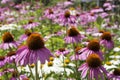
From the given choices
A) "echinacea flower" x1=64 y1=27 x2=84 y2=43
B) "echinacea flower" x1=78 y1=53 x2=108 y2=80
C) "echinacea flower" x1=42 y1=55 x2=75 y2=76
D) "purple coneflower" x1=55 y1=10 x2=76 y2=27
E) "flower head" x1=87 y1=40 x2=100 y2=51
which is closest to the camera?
"echinacea flower" x1=78 y1=53 x2=108 y2=80

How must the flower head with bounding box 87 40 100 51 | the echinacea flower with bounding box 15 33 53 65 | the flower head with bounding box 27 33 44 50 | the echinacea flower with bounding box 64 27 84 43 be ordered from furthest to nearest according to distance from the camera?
the echinacea flower with bounding box 64 27 84 43 → the flower head with bounding box 87 40 100 51 → the flower head with bounding box 27 33 44 50 → the echinacea flower with bounding box 15 33 53 65

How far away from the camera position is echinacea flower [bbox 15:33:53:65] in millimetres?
1838

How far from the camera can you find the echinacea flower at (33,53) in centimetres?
184

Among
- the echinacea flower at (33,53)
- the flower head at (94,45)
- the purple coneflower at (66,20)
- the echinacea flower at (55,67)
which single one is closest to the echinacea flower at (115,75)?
the flower head at (94,45)

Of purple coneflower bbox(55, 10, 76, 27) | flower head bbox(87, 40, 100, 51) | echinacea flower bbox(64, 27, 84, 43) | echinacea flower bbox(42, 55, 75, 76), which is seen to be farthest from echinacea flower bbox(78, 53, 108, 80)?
purple coneflower bbox(55, 10, 76, 27)

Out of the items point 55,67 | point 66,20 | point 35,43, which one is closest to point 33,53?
point 35,43

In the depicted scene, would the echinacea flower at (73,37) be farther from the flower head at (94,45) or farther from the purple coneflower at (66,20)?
the purple coneflower at (66,20)

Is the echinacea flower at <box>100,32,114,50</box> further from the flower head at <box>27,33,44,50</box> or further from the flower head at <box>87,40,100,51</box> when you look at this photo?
the flower head at <box>27,33,44,50</box>

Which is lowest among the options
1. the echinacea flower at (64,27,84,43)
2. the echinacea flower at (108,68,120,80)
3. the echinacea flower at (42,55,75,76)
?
the echinacea flower at (42,55,75,76)

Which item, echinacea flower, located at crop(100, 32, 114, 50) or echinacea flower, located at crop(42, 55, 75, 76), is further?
echinacea flower, located at crop(100, 32, 114, 50)

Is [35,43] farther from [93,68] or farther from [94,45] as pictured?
[94,45]

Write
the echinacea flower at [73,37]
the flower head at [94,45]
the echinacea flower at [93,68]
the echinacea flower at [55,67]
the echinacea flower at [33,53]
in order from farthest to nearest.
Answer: the echinacea flower at [73,37], the echinacea flower at [55,67], the flower head at [94,45], the echinacea flower at [93,68], the echinacea flower at [33,53]

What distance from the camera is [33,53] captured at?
6.21ft

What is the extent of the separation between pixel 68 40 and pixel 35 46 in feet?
3.42
